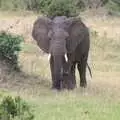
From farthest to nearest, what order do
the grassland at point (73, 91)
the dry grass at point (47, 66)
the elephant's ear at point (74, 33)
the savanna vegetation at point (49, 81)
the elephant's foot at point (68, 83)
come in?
the elephant's ear at point (74, 33) → the elephant's foot at point (68, 83) → the dry grass at point (47, 66) → the grassland at point (73, 91) → the savanna vegetation at point (49, 81)

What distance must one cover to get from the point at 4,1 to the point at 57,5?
9.07 metres

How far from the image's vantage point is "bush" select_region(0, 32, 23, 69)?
1506cm

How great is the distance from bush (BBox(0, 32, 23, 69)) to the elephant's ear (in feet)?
4.29

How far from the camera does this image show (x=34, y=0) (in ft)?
108

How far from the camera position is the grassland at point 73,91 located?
36.2 ft

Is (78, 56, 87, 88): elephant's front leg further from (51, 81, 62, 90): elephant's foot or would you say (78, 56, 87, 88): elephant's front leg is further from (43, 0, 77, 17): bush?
(43, 0, 77, 17): bush

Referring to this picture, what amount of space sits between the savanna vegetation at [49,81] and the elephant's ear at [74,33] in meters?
1.02

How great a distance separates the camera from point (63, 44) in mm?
14055

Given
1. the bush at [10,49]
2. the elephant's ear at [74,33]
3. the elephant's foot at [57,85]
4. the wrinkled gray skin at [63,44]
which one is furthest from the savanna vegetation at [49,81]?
the elephant's ear at [74,33]

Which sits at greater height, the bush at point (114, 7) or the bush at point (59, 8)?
the bush at point (59, 8)

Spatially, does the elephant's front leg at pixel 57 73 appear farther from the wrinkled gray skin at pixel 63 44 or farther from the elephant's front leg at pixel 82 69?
the elephant's front leg at pixel 82 69

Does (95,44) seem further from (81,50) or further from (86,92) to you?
(86,92)

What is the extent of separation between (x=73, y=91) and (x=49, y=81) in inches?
72.3

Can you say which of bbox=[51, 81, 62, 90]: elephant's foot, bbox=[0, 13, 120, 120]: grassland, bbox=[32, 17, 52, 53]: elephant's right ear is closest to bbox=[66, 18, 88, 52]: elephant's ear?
bbox=[32, 17, 52, 53]: elephant's right ear
